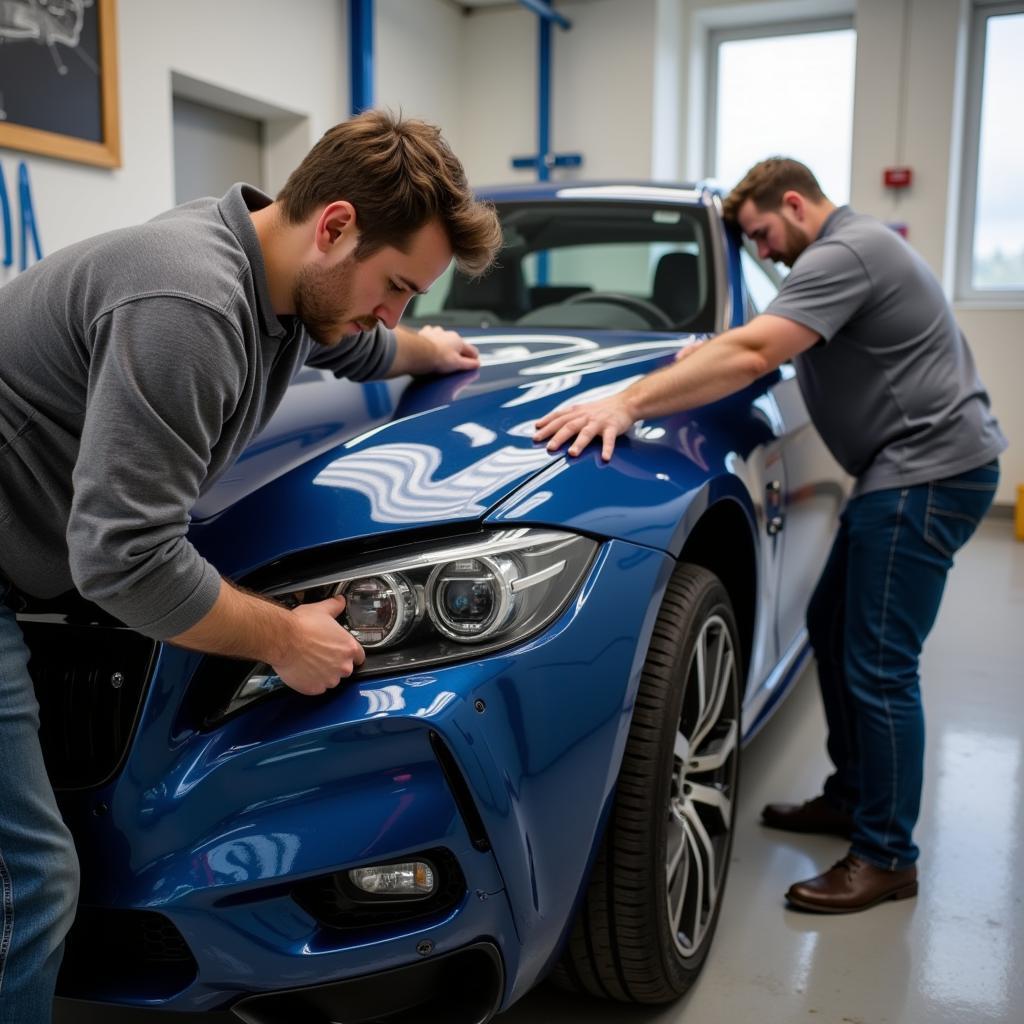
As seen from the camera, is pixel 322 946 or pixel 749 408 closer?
pixel 322 946

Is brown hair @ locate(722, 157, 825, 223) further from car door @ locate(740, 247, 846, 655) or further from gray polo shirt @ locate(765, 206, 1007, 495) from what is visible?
car door @ locate(740, 247, 846, 655)

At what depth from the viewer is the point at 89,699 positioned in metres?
1.30

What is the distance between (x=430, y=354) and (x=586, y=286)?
104 centimetres

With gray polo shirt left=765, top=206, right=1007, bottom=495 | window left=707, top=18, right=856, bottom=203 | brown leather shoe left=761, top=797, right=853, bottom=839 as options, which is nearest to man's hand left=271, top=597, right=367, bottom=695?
gray polo shirt left=765, top=206, right=1007, bottom=495

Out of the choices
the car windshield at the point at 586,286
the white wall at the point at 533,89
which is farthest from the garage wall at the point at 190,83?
the car windshield at the point at 586,286

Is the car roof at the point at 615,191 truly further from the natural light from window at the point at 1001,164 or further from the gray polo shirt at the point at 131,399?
the natural light from window at the point at 1001,164

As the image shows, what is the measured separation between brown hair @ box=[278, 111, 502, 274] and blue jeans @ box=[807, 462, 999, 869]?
118 cm

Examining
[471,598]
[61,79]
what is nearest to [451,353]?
[471,598]

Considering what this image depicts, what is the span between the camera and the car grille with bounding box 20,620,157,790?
4.19ft

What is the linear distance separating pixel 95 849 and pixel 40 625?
0.94 ft

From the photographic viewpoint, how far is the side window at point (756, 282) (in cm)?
270

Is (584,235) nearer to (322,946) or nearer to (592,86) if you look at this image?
(322,946)

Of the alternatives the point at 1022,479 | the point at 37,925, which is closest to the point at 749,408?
the point at 37,925

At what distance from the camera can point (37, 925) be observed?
1.19 metres
